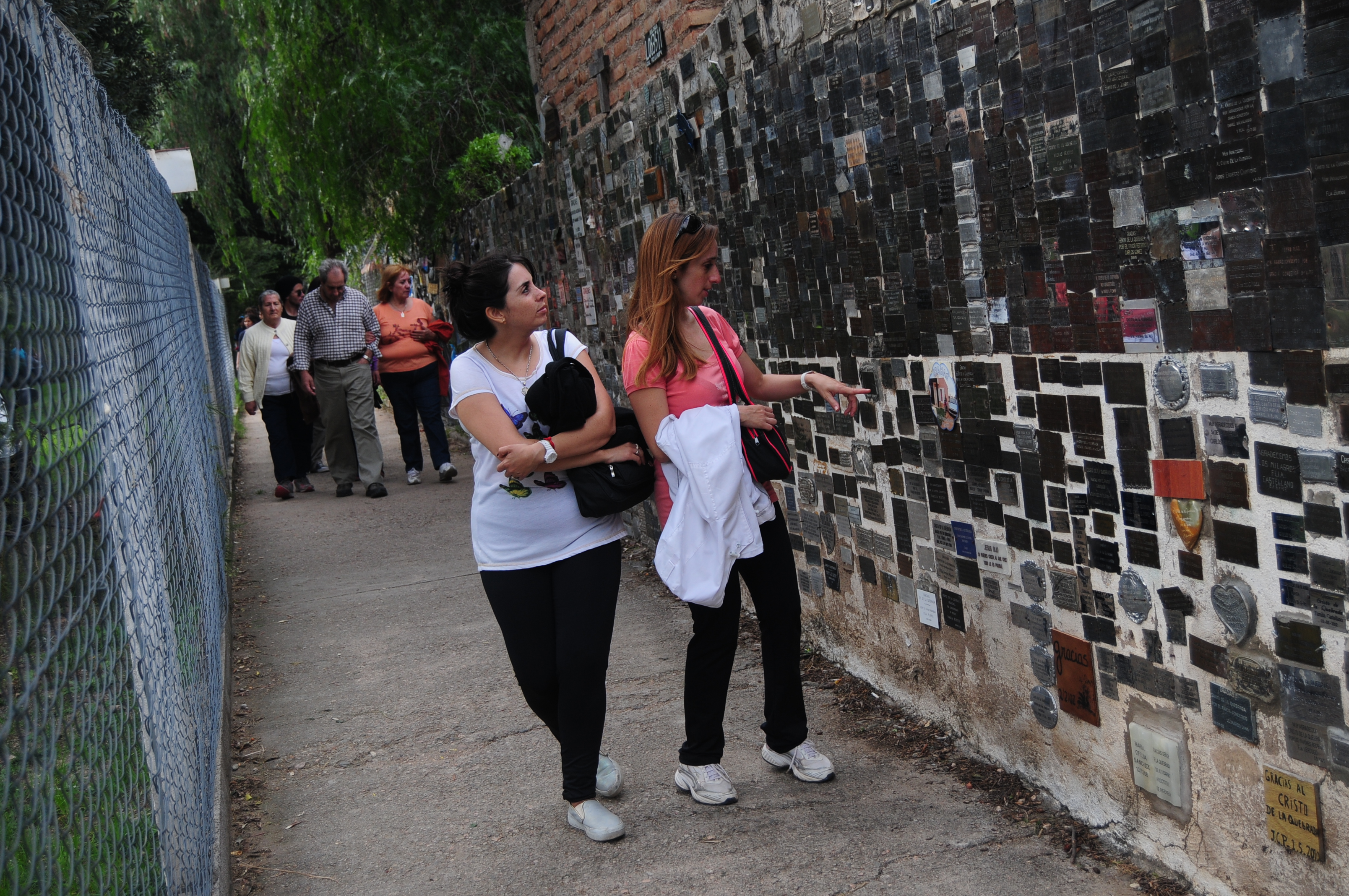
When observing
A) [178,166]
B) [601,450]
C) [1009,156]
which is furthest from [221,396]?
[1009,156]

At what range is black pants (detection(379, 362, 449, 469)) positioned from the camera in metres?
10.2

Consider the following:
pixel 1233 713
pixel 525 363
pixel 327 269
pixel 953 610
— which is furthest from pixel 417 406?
pixel 1233 713

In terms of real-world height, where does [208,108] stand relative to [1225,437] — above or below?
above

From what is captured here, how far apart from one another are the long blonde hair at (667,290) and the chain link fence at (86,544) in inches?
58.3

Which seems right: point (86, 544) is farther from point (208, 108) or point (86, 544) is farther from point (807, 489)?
point (208, 108)

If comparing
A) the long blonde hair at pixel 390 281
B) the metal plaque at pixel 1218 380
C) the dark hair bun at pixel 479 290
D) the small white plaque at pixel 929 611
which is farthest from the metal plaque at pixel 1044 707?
the long blonde hair at pixel 390 281

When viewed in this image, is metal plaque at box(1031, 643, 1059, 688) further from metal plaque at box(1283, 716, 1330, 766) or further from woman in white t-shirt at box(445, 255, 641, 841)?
woman in white t-shirt at box(445, 255, 641, 841)

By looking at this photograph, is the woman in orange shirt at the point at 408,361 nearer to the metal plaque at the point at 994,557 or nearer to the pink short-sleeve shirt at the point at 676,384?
the pink short-sleeve shirt at the point at 676,384

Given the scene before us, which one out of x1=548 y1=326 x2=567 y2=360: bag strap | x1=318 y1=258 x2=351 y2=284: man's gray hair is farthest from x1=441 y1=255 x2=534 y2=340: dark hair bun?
x1=318 y1=258 x2=351 y2=284: man's gray hair

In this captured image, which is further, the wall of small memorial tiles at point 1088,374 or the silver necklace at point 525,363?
the silver necklace at point 525,363

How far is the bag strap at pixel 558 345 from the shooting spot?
371cm

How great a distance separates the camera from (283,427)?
10641 mm

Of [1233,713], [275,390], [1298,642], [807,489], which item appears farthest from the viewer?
[275,390]

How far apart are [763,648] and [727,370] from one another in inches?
34.2
